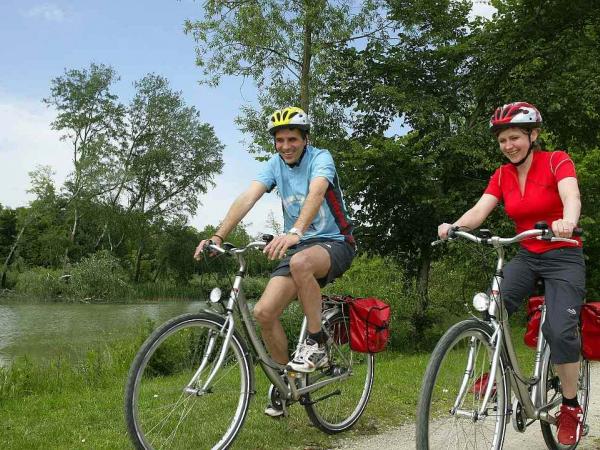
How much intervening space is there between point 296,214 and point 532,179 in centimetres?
144

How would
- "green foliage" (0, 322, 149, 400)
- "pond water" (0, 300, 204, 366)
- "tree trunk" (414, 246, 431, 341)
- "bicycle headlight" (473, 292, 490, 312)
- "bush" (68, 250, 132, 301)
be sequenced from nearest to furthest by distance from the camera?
"bicycle headlight" (473, 292, 490, 312) → "green foliage" (0, 322, 149, 400) → "pond water" (0, 300, 204, 366) → "tree trunk" (414, 246, 431, 341) → "bush" (68, 250, 132, 301)

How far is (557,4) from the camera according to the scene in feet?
53.2

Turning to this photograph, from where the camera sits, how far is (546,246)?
3.89 meters

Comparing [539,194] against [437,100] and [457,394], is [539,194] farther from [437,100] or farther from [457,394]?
[437,100]

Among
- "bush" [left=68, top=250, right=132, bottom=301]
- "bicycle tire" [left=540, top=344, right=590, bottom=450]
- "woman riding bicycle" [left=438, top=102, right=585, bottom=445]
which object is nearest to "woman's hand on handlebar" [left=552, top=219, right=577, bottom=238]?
"woman riding bicycle" [left=438, top=102, right=585, bottom=445]

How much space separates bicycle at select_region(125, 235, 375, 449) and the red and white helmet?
1.49 meters

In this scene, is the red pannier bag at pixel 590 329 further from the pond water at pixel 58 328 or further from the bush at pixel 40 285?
the bush at pixel 40 285

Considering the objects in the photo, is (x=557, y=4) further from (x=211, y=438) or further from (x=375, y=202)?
(x=211, y=438)

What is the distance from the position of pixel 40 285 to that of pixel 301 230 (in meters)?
42.2

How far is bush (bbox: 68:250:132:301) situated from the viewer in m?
42.6

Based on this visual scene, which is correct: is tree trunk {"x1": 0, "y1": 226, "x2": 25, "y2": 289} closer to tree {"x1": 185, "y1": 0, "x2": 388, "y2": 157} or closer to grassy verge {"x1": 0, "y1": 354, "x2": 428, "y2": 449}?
tree {"x1": 185, "y1": 0, "x2": 388, "y2": 157}

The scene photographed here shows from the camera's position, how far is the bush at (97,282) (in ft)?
140

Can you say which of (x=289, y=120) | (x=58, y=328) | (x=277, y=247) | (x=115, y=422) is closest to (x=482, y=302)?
(x=277, y=247)

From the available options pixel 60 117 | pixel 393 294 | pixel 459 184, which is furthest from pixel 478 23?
pixel 60 117
